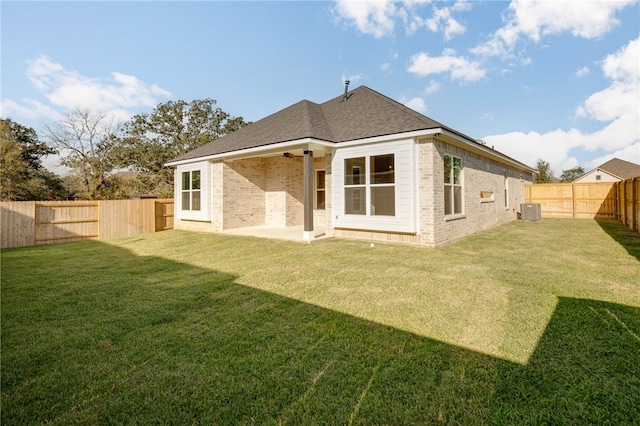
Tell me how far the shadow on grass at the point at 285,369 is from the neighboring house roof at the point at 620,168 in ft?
163

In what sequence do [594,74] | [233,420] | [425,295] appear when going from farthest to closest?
[594,74] → [425,295] → [233,420]

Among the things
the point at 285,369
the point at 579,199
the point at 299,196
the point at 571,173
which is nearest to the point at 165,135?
the point at 299,196

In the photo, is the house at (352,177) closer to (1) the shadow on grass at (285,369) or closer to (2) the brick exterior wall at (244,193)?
(2) the brick exterior wall at (244,193)

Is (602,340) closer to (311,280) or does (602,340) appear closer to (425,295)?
(425,295)

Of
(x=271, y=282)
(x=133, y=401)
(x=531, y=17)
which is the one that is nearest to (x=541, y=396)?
(x=133, y=401)

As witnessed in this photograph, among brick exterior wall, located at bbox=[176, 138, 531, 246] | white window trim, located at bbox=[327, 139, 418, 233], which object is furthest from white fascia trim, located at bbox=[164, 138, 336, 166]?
white window trim, located at bbox=[327, 139, 418, 233]

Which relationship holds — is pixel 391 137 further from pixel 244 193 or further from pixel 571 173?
pixel 571 173

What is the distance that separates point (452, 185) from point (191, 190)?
36.1 feet

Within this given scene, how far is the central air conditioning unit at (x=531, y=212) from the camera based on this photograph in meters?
15.7

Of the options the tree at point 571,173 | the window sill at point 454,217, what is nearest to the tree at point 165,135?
the window sill at point 454,217

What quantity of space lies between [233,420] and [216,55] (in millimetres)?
15998

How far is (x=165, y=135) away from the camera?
103ft

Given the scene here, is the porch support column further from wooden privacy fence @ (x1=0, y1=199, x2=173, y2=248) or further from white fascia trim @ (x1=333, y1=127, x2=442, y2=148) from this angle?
wooden privacy fence @ (x1=0, y1=199, x2=173, y2=248)

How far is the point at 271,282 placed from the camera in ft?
16.4
